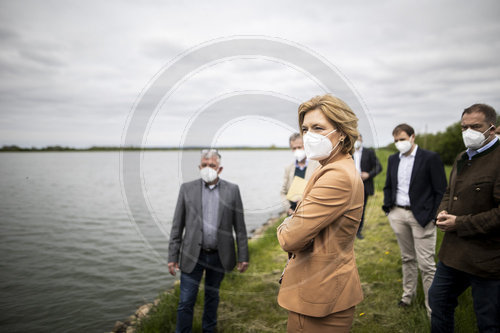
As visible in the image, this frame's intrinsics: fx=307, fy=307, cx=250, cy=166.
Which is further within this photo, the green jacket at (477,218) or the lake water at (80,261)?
the lake water at (80,261)

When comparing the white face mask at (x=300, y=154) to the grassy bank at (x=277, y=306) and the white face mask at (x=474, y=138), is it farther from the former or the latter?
the white face mask at (x=474, y=138)

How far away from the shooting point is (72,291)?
796 centimetres

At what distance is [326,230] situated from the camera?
1.84 meters

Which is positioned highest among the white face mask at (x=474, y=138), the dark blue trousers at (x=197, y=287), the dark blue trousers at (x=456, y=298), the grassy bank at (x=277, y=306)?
the white face mask at (x=474, y=138)

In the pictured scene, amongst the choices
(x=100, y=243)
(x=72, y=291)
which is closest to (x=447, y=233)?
(x=72, y=291)

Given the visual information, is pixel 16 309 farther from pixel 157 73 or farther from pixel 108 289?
pixel 157 73

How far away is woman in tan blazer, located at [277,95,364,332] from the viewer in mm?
1756

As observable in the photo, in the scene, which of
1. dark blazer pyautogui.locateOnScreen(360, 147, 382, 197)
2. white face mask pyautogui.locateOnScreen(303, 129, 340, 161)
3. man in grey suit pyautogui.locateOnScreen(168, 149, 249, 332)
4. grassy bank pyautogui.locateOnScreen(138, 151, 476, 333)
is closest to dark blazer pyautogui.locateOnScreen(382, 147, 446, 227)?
grassy bank pyautogui.locateOnScreen(138, 151, 476, 333)

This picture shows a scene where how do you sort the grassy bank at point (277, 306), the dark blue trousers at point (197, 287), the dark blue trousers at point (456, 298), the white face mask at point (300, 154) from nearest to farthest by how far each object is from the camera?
the dark blue trousers at point (456, 298)
the dark blue trousers at point (197, 287)
the grassy bank at point (277, 306)
the white face mask at point (300, 154)

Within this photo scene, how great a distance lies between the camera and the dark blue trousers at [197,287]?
375 cm

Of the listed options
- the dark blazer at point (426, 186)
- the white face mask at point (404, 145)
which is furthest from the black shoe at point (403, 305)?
the white face mask at point (404, 145)

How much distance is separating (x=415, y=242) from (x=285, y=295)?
311 centimetres

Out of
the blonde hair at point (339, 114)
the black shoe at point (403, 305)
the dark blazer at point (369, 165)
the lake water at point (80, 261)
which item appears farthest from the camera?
the dark blazer at point (369, 165)

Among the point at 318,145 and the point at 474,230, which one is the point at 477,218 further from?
the point at 318,145
